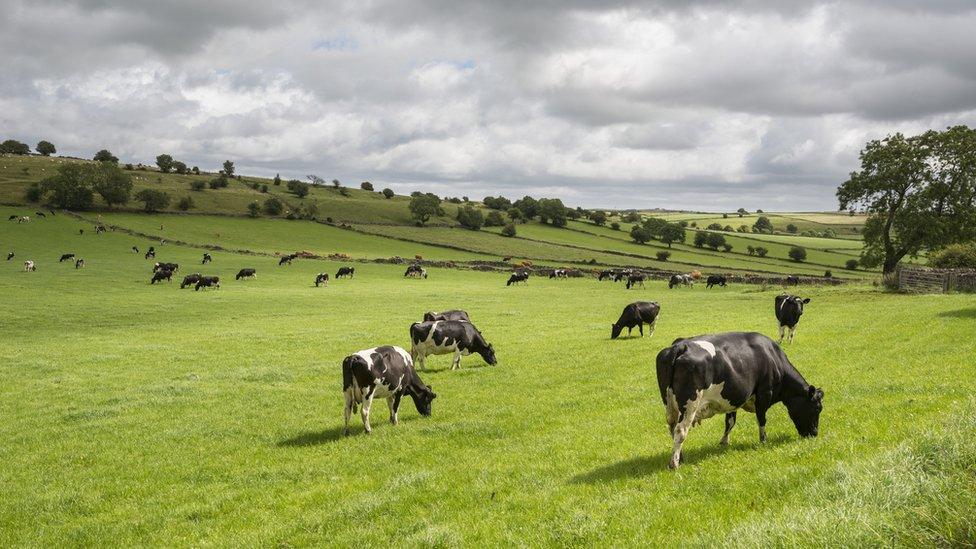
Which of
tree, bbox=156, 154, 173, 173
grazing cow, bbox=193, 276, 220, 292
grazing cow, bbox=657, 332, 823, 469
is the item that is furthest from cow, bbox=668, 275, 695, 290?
tree, bbox=156, 154, 173, 173

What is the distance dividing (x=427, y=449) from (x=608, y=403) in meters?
5.15

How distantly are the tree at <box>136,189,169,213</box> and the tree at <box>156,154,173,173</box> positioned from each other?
2203 inches

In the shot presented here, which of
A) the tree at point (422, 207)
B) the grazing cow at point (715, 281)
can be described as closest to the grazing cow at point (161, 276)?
the grazing cow at point (715, 281)

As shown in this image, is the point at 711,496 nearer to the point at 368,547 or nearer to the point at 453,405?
the point at 368,547

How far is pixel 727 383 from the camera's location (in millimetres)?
10188

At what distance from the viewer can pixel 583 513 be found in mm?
8086

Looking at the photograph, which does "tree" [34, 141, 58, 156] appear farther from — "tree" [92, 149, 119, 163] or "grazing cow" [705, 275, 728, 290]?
"grazing cow" [705, 275, 728, 290]

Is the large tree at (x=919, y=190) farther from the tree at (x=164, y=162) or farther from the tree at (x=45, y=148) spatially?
the tree at (x=45, y=148)

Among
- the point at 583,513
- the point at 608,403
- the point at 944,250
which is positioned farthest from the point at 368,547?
the point at 944,250

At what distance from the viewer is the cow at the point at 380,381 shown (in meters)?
14.6

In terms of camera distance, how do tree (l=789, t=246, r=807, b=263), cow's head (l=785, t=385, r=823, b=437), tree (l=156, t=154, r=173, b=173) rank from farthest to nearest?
tree (l=156, t=154, r=173, b=173), tree (l=789, t=246, r=807, b=263), cow's head (l=785, t=385, r=823, b=437)

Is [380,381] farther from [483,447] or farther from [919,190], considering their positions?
[919,190]

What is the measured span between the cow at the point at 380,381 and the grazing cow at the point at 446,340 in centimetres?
580

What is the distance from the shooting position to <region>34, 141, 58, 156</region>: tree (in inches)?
7248
